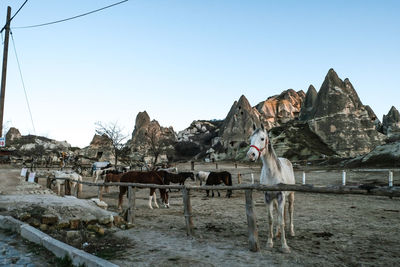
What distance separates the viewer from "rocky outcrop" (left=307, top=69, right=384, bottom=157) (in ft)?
214

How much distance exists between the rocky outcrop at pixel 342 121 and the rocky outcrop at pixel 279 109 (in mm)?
31661

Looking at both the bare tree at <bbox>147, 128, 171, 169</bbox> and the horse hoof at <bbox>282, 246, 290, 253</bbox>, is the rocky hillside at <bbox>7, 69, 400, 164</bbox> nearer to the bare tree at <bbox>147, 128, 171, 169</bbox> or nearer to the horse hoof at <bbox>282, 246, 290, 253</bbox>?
the bare tree at <bbox>147, 128, 171, 169</bbox>

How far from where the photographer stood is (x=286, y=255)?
501 cm

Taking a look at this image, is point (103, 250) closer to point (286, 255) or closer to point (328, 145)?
point (286, 255)

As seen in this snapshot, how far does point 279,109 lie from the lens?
112 m

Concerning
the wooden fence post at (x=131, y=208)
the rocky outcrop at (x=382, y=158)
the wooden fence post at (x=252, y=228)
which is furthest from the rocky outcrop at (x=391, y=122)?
the wooden fence post at (x=252, y=228)

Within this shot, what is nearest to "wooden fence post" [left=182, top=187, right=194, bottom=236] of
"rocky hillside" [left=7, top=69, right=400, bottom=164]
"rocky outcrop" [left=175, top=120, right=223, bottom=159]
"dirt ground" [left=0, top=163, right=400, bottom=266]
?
"dirt ground" [left=0, top=163, right=400, bottom=266]

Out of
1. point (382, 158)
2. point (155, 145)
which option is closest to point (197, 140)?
point (155, 145)

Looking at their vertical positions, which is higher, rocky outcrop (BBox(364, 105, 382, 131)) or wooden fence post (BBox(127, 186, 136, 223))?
rocky outcrop (BBox(364, 105, 382, 131))

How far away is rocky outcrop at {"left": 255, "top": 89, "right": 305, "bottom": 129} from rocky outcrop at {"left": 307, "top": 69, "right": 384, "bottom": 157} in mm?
31661

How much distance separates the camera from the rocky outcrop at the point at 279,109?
106875 millimetres

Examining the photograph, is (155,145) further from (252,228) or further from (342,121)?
(252,228)

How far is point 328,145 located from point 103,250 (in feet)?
228

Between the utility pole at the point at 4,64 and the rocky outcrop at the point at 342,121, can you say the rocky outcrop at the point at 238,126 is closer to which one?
the rocky outcrop at the point at 342,121
